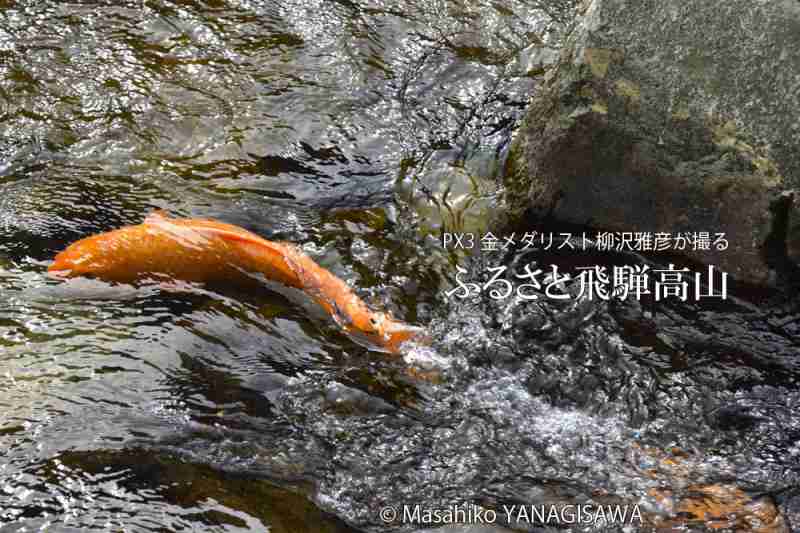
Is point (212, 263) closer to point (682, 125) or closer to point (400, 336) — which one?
point (400, 336)

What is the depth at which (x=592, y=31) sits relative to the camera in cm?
441

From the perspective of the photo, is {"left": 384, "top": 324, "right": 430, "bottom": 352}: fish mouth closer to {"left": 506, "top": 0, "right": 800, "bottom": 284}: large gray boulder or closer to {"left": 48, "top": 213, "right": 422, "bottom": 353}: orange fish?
{"left": 48, "top": 213, "right": 422, "bottom": 353}: orange fish

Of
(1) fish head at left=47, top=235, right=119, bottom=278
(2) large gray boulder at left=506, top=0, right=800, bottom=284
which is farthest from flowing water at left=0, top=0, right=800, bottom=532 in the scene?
(2) large gray boulder at left=506, top=0, right=800, bottom=284

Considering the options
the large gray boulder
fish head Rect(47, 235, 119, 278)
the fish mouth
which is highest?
the large gray boulder

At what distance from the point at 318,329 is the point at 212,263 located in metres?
0.62

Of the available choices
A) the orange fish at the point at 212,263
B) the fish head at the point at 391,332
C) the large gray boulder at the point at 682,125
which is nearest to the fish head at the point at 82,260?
the orange fish at the point at 212,263

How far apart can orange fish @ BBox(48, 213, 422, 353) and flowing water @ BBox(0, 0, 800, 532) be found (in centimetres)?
9

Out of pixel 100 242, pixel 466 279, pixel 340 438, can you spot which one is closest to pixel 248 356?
pixel 340 438

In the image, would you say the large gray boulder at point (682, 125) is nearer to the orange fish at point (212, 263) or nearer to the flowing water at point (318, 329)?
the flowing water at point (318, 329)

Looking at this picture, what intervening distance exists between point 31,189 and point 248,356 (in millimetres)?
1815

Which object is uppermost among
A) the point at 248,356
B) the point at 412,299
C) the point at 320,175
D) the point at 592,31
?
the point at 592,31

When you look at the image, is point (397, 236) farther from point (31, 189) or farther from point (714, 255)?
point (31, 189)

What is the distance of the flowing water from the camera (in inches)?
135

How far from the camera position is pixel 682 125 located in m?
4.38
